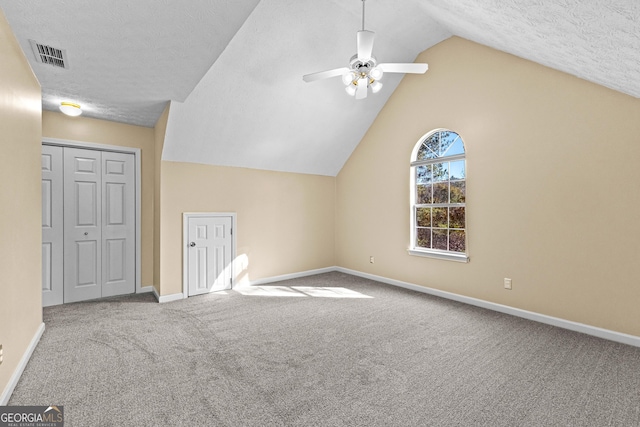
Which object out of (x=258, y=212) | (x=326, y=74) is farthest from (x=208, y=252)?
(x=326, y=74)

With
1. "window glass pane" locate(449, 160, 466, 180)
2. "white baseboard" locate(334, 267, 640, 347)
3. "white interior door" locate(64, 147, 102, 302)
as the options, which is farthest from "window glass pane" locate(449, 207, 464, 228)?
"white interior door" locate(64, 147, 102, 302)

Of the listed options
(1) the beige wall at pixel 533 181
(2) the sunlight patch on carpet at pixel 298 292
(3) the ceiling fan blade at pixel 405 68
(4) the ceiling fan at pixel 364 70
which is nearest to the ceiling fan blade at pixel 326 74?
(4) the ceiling fan at pixel 364 70

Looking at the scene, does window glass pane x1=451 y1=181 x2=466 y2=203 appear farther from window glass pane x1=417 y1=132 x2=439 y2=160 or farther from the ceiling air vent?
the ceiling air vent

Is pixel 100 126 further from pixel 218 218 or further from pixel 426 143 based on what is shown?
pixel 426 143

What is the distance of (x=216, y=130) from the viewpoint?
3998 millimetres

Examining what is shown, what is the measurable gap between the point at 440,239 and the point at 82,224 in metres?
5.13

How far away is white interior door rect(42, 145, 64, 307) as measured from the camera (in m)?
3.76

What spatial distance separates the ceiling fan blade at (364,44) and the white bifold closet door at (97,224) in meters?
3.73

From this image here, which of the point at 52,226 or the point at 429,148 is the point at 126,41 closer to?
the point at 52,226

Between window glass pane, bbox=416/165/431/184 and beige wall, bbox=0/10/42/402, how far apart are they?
4567 mm

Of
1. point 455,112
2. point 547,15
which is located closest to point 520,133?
point 455,112

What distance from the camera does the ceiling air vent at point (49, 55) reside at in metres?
2.38

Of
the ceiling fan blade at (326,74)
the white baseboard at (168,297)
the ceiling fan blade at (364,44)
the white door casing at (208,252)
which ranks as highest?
the ceiling fan blade at (364,44)

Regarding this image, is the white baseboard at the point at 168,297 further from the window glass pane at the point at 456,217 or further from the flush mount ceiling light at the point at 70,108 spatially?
the window glass pane at the point at 456,217
